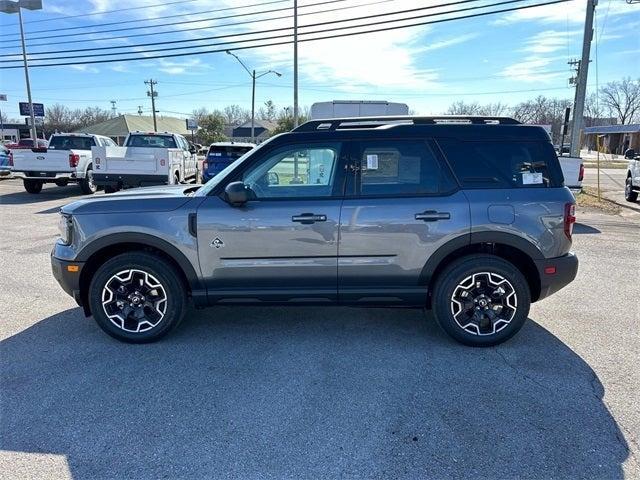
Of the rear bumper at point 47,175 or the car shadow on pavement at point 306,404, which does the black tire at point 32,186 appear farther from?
the car shadow on pavement at point 306,404

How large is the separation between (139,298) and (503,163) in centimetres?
338

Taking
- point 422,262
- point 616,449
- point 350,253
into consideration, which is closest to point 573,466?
point 616,449

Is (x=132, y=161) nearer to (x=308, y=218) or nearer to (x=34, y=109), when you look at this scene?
(x=308, y=218)

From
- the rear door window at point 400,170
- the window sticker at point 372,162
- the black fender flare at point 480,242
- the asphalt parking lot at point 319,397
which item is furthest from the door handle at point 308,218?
the asphalt parking lot at point 319,397

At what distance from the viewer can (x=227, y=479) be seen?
2367 mm

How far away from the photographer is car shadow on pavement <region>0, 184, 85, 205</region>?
44.0 ft

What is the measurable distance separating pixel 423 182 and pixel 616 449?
2269 millimetres

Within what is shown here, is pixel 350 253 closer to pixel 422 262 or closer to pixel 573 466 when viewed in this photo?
pixel 422 262

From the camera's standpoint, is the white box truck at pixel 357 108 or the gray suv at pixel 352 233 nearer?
the gray suv at pixel 352 233

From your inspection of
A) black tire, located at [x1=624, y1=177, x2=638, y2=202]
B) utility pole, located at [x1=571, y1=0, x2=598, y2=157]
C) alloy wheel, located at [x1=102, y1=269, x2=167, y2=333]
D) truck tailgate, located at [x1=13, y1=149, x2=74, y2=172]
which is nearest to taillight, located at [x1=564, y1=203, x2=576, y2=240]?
alloy wheel, located at [x1=102, y1=269, x2=167, y2=333]

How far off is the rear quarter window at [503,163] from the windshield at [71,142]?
15.2m

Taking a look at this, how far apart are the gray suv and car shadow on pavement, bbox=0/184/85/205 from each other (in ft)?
35.2

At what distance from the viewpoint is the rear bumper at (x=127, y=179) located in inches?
473

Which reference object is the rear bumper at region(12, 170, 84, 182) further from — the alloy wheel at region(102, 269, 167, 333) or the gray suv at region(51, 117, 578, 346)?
the alloy wheel at region(102, 269, 167, 333)
